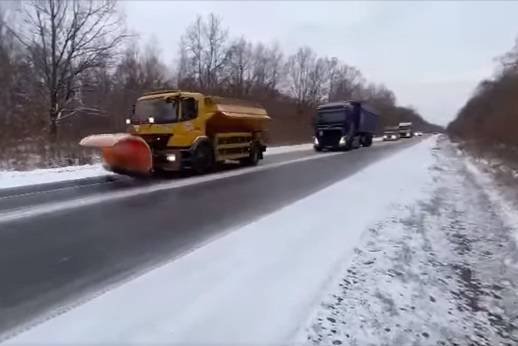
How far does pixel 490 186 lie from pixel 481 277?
1139cm

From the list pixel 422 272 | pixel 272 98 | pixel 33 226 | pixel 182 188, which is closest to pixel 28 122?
pixel 182 188

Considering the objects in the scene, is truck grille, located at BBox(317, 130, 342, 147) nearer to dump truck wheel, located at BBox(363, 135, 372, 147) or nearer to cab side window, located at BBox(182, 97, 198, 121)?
dump truck wheel, located at BBox(363, 135, 372, 147)

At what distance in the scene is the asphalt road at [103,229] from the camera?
491 centimetres

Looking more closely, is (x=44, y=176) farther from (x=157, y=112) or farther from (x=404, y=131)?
(x=404, y=131)

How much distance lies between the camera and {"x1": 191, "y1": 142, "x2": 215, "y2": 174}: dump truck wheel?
16.0m

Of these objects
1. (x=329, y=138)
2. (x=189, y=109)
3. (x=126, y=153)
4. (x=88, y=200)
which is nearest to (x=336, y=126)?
(x=329, y=138)

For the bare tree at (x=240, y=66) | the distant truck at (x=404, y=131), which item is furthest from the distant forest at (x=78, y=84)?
the distant truck at (x=404, y=131)

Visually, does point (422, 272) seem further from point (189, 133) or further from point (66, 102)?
point (66, 102)

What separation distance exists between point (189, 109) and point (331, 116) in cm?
2041

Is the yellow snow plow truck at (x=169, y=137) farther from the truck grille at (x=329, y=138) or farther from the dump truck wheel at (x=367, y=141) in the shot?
the dump truck wheel at (x=367, y=141)

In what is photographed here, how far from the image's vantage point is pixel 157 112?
16062 millimetres

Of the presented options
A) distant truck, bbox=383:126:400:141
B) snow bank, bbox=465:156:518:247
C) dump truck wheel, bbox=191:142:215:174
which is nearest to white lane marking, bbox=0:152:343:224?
dump truck wheel, bbox=191:142:215:174

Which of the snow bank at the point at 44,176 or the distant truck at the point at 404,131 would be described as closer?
the snow bank at the point at 44,176

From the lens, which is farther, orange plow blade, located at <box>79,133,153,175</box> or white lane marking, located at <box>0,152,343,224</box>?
orange plow blade, located at <box>79,133,153,175</box>
